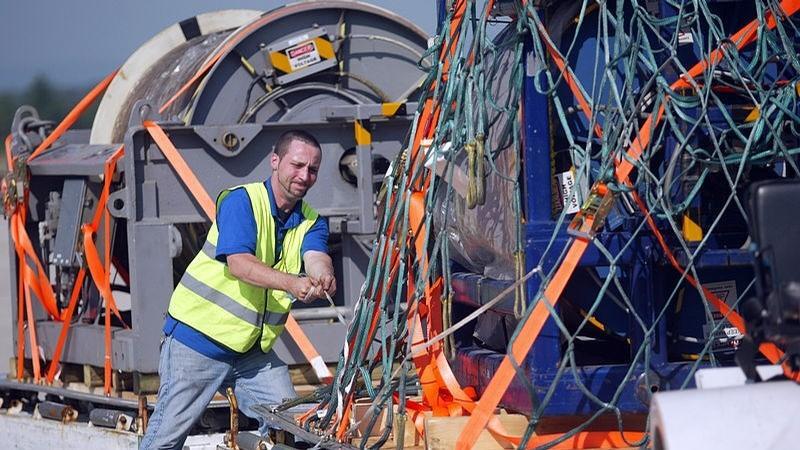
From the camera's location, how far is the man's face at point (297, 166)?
607 cm

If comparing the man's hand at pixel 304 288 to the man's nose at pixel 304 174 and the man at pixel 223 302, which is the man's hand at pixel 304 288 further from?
the man's nose at pixel 304 174

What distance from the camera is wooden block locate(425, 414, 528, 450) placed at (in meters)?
5.00

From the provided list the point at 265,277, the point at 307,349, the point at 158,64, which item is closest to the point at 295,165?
the point at 265,277

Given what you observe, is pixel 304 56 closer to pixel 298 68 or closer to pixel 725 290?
pixel 298 68

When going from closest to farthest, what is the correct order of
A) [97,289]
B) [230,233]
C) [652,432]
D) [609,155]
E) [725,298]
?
[652,432]
[609,155]
[725,298]
[230,233]
[97,289]

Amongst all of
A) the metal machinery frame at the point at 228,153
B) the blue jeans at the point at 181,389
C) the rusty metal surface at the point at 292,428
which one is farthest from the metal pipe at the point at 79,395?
the rusty metal surface at the point at 292,428

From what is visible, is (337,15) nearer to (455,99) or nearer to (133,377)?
(133,377)

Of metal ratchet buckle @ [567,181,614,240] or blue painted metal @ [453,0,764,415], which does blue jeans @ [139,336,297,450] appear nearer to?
blue painted metal @ [453,0,764,415]

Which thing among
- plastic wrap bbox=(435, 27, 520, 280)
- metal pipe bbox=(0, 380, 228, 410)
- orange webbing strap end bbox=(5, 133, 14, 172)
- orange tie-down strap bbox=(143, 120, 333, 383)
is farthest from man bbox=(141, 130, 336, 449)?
orange webbing strap end bbox=(5, 133, 14, 172)

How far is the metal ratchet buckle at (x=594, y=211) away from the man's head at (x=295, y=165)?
1.71 metres

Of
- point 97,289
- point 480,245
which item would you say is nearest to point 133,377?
point 97,289

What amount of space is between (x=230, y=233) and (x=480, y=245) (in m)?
→ 1.08

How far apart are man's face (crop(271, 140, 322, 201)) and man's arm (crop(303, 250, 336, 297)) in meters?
0.27

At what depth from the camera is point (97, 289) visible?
8.34 m
